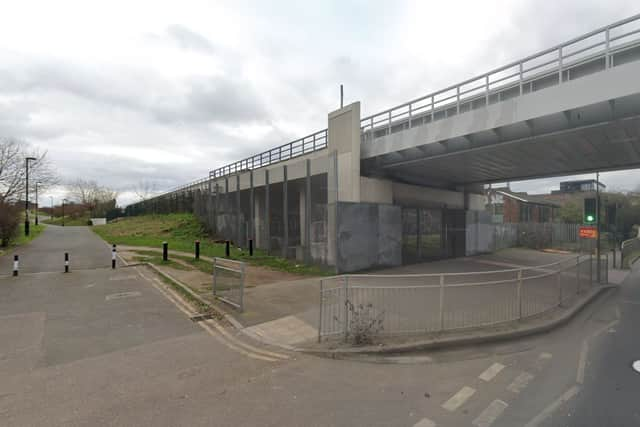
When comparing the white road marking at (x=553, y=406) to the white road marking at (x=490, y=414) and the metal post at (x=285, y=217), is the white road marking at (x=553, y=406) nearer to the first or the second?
the white road marking at (x=490, y=414)

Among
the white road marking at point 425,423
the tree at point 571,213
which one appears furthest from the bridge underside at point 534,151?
the tree at point 571,213

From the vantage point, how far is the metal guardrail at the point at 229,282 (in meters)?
7.27

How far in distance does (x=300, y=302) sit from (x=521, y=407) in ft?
17.8

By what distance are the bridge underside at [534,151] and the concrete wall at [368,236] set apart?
2341mm

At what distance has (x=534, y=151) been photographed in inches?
471

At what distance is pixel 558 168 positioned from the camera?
14.9 meters

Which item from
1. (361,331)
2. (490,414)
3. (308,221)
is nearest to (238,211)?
(308,221)

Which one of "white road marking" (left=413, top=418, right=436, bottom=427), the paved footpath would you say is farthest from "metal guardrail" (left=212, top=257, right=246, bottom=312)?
"white road marking" (left=413, top=418, right=436, bottom=427)

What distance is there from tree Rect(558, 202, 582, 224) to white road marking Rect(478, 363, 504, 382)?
4105cm

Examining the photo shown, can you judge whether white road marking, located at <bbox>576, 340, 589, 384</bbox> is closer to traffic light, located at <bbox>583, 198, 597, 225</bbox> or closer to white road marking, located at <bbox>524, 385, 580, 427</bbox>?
white road marking, located at <bbox>524, 385, 580, 427</bbox>

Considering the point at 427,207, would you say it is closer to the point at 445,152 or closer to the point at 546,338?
the point at 445,152

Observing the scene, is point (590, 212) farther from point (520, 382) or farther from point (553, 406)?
point (553, 406)

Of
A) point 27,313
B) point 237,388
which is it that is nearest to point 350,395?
point 237,388

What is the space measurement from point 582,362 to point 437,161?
32.2 feet
